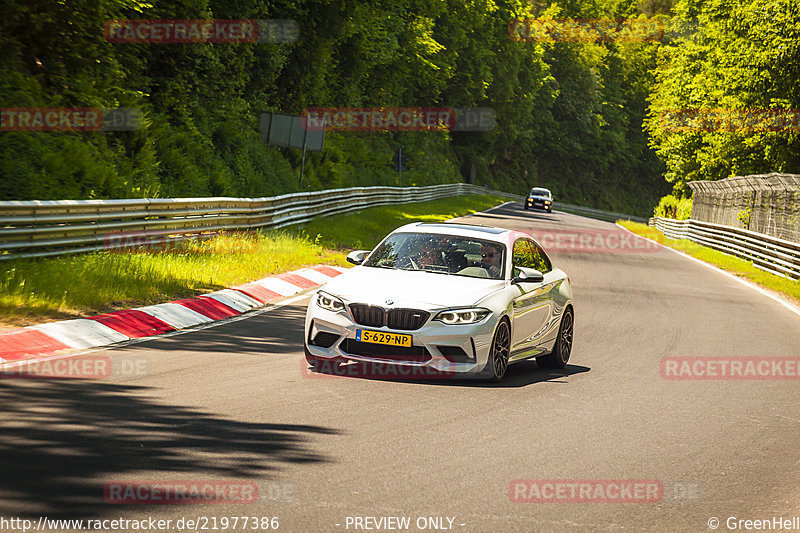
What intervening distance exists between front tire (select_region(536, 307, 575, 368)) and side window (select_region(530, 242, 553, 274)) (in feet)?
1.85

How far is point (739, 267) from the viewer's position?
3091 cm

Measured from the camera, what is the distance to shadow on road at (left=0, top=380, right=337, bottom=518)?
16.8 ft

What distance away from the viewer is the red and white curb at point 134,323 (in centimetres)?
933

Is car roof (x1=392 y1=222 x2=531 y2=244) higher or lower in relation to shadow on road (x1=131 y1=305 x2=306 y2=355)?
higher

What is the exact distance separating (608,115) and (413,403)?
102878 mm

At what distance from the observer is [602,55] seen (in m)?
109

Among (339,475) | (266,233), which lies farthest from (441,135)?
(339,475)

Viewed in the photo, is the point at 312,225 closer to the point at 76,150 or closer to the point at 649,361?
the point at 76,150

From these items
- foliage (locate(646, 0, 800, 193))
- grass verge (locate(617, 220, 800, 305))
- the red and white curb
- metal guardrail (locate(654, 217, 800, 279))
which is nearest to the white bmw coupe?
the red and white curb

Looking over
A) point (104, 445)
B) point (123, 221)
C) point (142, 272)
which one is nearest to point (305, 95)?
point (123, 221)

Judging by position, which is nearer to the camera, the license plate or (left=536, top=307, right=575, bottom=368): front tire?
the license plate

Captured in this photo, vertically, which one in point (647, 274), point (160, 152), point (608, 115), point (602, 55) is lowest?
point (647, 274)

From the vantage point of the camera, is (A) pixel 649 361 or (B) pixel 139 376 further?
(A) pixel 649 361

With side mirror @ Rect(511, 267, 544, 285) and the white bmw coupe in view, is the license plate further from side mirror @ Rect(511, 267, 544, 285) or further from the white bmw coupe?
side mirror @ Rect(511, 267, 544, 285)
